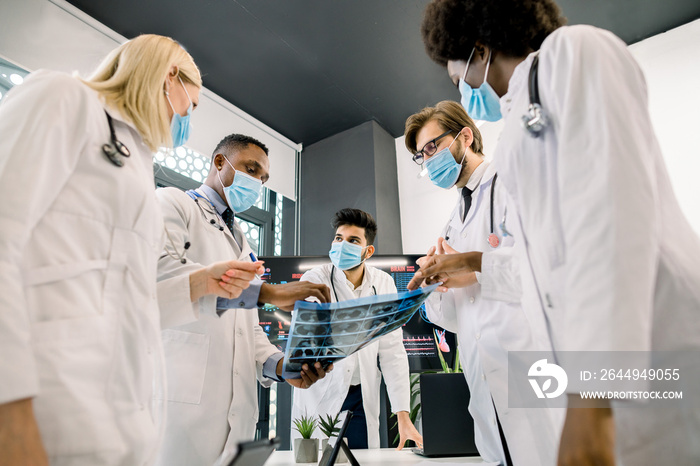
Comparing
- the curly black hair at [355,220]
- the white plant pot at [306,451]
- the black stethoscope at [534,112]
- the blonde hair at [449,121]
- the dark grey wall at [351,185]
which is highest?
the dark grey wall at [351,185]

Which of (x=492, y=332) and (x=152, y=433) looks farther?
(x=492, y=332)

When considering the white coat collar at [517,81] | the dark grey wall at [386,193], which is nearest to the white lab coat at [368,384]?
the dark grey wall at [386,193]

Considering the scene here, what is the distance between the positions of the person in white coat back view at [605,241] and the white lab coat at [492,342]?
382 mm

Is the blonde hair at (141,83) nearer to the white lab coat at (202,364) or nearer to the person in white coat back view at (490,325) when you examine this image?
the white lab coat at (202,364)

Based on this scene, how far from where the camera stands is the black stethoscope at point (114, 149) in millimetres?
906

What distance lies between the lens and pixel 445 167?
1.99 m

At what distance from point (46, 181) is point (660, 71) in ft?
13.3

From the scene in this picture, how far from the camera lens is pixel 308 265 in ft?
12.7

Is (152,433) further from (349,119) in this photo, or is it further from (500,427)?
(349,119)

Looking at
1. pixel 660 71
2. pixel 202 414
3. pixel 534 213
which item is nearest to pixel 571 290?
pixel 534 213

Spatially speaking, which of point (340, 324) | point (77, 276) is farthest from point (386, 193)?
point (77, 276)

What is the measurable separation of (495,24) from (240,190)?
146 cm

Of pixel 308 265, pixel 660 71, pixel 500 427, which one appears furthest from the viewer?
pixel 308 265

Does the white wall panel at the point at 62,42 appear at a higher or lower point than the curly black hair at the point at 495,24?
higher
